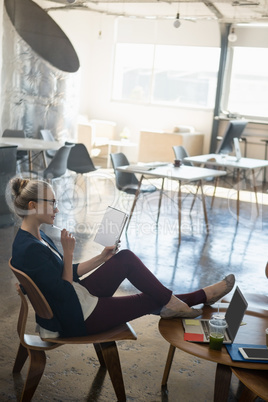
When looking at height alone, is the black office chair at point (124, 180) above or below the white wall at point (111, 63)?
below

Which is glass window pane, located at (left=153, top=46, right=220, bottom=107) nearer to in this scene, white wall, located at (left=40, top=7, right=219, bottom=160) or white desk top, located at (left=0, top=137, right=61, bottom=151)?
white wall, located at (left=40, top=7, right=219, bottom=160)

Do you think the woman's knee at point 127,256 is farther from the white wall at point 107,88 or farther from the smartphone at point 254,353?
the white wall at point 107,88

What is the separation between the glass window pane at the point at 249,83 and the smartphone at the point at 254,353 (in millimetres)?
9485

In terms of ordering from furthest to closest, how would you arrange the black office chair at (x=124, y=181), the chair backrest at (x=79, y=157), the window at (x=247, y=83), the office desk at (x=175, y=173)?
Result: 1. the window at (x=247, y=83)
2. the chair backrest at (x=79, y=157)
3. the black office chair at (x=124, y=181)
4. the office desk at (x=175, y=173)

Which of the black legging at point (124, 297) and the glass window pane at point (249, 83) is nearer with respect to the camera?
the black legging at point (124, 297)

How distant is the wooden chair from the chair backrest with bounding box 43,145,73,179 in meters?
4.49

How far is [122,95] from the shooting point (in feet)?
42.4

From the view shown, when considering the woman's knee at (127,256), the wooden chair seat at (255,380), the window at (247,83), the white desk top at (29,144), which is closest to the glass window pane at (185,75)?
the window at (247,83)

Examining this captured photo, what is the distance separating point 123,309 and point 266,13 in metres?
8.19

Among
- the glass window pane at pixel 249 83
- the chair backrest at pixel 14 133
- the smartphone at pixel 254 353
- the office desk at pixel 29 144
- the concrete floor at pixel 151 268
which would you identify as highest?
the glass window pane at pixel 249 83

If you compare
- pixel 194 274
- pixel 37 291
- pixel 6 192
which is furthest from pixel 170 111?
pixel 37 291

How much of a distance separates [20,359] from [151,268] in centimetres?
218

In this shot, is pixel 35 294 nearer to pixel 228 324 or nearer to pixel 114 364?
pixel 114 364

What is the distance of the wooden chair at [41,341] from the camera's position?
2.57 meters
